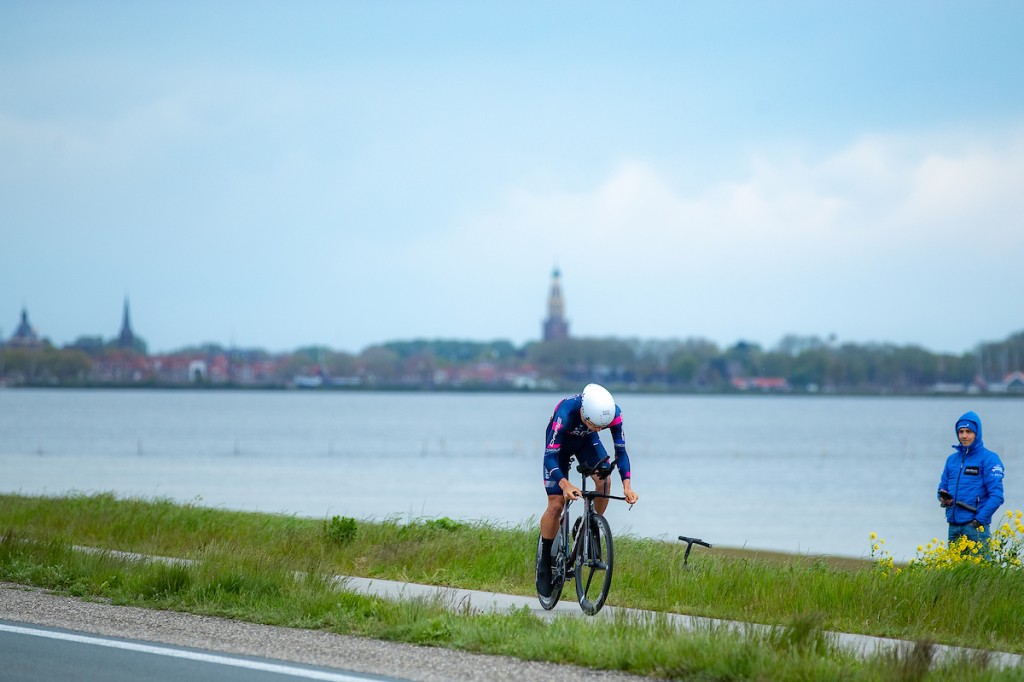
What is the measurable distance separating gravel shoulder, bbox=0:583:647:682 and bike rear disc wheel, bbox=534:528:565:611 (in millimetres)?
1736

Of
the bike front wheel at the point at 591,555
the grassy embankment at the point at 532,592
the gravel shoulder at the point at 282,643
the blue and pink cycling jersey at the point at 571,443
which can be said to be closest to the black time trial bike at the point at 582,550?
the bike front wheel at the point at 591,555

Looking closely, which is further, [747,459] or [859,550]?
[747,459]

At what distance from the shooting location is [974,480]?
11914mm

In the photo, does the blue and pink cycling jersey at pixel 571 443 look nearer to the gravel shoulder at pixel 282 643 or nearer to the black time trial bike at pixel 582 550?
the black time trial bike at pixel 582 550

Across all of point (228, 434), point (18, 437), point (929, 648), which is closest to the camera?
point (929, 648)

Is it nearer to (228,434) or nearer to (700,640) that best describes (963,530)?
(700,640)

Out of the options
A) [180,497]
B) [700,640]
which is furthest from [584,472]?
[180,497]

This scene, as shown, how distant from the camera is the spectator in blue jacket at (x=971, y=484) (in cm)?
1176

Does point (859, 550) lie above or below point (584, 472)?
below

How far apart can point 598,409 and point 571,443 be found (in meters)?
0.61

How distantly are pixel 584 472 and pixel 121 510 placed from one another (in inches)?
384

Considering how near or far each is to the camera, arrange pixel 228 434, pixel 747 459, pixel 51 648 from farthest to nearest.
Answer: pixel 228 434 → pixel 747 459 → pixel 51 648

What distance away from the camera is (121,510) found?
1747cm

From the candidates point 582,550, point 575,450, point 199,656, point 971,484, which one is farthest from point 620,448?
point 971,484
